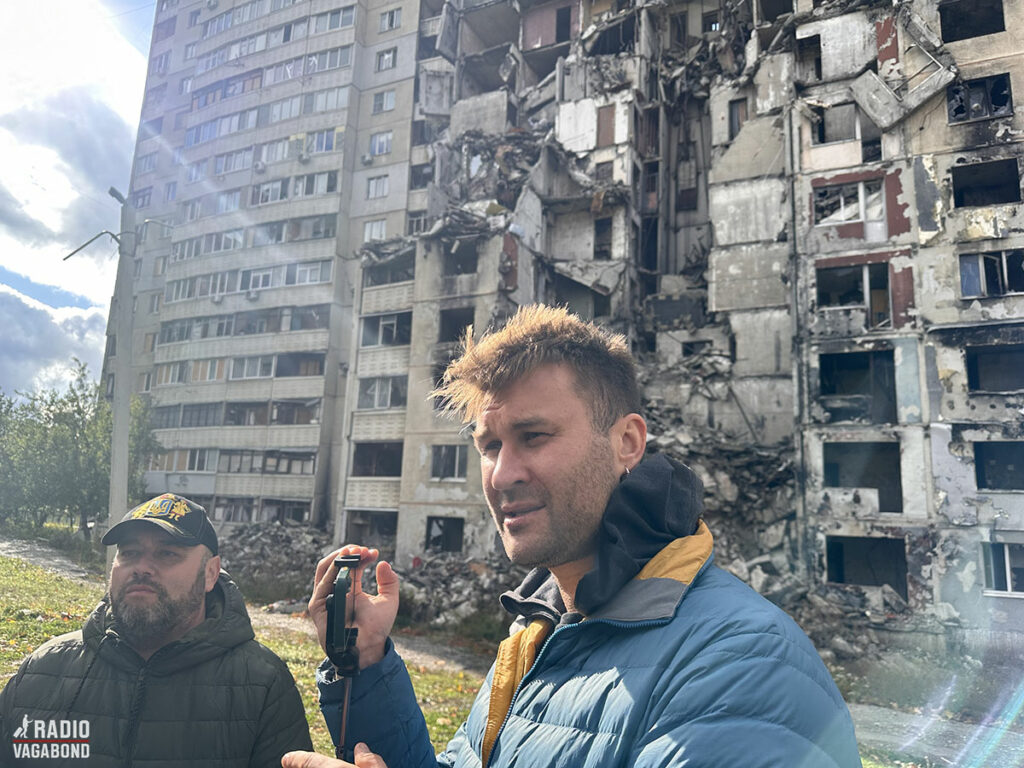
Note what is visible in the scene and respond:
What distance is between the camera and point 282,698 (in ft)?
10.1

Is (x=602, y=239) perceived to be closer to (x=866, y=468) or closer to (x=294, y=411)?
(x=866, y=468)

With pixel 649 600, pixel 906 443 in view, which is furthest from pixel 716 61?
pixel 649 600

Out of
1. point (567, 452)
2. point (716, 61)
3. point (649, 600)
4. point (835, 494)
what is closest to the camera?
point (649, 600)

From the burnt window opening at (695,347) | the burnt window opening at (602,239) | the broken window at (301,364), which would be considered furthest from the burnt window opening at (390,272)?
the burnt window opening at (695,347)

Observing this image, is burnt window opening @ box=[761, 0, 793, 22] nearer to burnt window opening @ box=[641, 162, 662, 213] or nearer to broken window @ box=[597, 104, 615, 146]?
broken window @ box=[597, 104, 615, 146]

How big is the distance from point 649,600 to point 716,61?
3560cm

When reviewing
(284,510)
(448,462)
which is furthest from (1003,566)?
(284,510)

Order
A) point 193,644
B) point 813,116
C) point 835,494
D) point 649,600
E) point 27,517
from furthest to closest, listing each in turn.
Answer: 1. point 813,116
2. point 835,494
3. point 27,517
4. point 193,644
5. point 649,600

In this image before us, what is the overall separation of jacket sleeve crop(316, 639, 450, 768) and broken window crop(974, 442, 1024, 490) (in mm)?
21543

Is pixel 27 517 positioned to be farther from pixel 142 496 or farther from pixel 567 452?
pixel 142 496

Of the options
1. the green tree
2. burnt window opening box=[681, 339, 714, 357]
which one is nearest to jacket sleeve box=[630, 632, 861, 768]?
the green tree

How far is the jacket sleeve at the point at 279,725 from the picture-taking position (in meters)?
2.93

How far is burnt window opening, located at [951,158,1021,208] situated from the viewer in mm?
20031

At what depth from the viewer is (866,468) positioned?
20609mm
